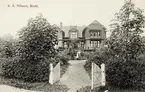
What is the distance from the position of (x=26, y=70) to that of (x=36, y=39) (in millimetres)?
1574

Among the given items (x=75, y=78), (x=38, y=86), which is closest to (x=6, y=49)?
(x=38, y=86)

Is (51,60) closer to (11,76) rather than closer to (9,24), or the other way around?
(11,76)

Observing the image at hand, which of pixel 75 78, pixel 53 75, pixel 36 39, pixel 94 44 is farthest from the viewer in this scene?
pixel 94 44

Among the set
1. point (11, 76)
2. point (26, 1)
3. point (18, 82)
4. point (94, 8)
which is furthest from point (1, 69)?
point (94, 8)

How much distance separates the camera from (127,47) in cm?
1148

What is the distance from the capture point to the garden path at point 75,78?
11865mm

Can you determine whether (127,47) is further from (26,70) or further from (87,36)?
(87,36)

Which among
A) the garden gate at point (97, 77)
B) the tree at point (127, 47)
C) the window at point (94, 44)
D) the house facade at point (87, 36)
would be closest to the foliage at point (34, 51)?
the garden gate at point (97, 77)

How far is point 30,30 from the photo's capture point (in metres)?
12.3

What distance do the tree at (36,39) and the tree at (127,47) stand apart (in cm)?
296

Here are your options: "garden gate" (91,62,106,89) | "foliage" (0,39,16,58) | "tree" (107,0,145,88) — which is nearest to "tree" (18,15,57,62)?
"foliage" (0,39,16,58)

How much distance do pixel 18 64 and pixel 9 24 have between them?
2774 millimetres

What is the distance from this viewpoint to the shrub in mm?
12289

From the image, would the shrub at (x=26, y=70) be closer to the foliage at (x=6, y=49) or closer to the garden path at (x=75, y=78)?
the foliage at (x=6, y=49)
